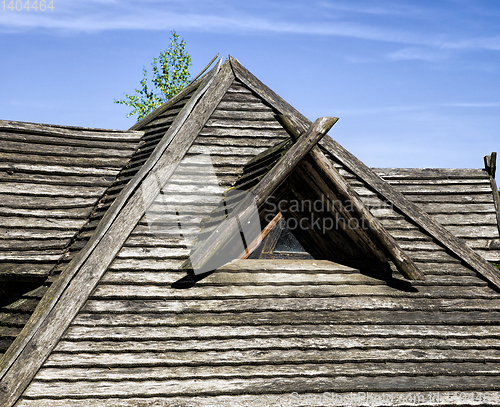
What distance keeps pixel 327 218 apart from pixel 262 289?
4.43 ft

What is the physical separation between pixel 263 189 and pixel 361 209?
4.20 ft

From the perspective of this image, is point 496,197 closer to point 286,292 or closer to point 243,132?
point 286,292

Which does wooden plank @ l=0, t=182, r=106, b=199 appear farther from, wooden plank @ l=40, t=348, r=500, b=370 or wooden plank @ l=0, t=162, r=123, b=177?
wooden plank @ l=40, t=348, r=500, b=370

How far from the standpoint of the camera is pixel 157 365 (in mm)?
4867

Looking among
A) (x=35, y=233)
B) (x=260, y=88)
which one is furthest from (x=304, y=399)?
(x=260, y=88)

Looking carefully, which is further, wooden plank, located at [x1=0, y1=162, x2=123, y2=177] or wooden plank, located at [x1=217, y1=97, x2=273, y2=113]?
wooden plank, located at [x1=217, y1=97, x2=273, y2=113]

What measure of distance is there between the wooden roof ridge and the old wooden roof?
0.07 feet

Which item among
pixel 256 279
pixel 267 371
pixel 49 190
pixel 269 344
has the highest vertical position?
pixel 49 190

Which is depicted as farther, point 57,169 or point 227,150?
point 57,169

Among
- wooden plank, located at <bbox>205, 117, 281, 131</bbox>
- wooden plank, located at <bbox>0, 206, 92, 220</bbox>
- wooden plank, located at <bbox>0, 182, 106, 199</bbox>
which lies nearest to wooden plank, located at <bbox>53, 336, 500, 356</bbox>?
wooden plank, located at <bbox>0, 206, 92, 220</bbox>

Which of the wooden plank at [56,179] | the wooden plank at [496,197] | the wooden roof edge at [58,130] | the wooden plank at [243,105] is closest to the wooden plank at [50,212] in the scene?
the wooden plank at [56,179]

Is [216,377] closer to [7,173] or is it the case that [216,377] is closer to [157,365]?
[157,365]

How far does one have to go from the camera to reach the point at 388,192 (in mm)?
6277

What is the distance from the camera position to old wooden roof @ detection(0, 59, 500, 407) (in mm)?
4789
